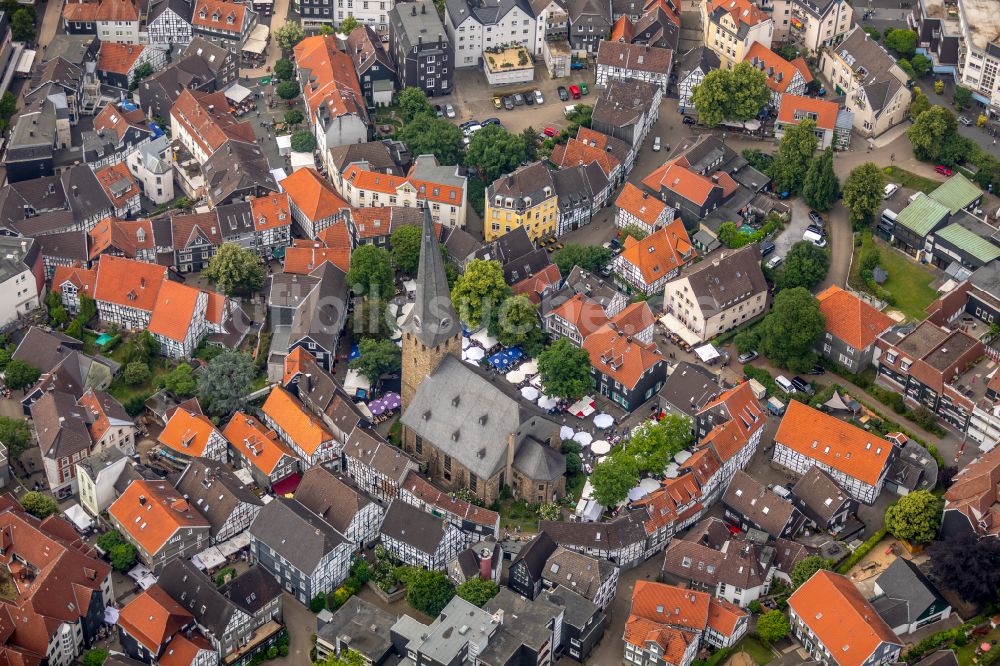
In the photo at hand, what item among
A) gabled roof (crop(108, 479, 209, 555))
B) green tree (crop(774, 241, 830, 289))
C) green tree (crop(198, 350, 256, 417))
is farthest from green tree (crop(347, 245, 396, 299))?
green tree (crop(774, 241, 830, 289))

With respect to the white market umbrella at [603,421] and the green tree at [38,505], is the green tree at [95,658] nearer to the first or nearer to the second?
the green tree at [38,505]

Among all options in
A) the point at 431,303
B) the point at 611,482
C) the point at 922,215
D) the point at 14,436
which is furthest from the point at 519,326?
the point at 14,436

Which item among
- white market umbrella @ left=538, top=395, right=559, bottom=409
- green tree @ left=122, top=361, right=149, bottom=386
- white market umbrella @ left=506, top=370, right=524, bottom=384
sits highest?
green tree @ left=122, top=361, right=149, bottom=386

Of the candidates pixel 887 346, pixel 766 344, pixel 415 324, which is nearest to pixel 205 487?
pixel 415 324

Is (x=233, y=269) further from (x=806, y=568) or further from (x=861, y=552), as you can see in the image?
(x=861, y=552)

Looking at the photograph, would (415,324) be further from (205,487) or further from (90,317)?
(90,317)

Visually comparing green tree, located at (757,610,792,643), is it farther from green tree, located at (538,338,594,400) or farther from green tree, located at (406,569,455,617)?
green tree, located at (538,338,594,400)
